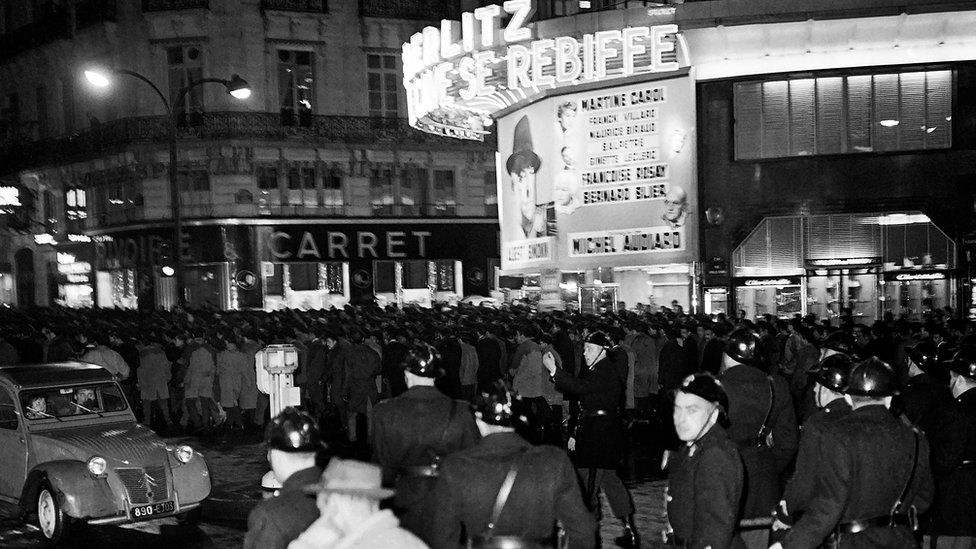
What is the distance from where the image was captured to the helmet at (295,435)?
16.3 feet

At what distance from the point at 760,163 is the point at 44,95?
1277 inches

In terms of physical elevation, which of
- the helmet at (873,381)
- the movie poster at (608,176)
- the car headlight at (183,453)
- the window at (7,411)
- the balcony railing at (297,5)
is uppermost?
the balcony railing at (297,5)

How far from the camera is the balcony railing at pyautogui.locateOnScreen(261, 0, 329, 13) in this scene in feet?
123

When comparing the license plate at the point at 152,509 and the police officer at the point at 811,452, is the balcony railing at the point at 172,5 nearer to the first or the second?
the license plate at the point at 152,509

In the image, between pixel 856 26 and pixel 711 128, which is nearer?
pixel 856 26

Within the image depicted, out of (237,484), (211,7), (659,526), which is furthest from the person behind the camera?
(211,7)

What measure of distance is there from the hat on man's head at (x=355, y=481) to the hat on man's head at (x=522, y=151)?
26999mm

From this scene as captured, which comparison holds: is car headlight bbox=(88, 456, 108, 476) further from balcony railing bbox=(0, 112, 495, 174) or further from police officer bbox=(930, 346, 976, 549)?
balcony railing bbox=(0, 112, 495, 174)

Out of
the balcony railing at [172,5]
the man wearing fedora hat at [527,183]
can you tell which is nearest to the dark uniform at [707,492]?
the man wearing fedora hat at [527,183]

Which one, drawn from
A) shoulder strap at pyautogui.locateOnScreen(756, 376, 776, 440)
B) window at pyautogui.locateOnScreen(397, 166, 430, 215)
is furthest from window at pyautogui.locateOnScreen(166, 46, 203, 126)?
shoulder strap at pyautogui.locateOnScreen(756, 376, 776, 440)

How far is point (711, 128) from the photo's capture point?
27000 mm

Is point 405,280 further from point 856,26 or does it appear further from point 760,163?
point 856,26

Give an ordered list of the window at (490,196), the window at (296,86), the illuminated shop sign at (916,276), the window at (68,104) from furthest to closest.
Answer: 1. the window at (68,104)
2. the window at (490,196)
3. the window at (296,86)
4. the illuminated shop sign at (916,276)

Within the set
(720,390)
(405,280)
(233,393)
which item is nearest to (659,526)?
(720,390)
